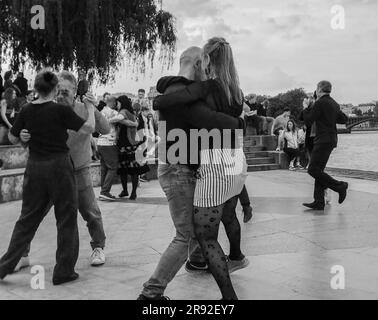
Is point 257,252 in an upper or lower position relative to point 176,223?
lower

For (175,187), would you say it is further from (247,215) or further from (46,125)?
(247,215)

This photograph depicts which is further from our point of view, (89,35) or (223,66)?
(89,35)

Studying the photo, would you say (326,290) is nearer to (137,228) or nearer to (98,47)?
(137,228)

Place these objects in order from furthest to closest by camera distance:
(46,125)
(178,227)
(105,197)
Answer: (105,197), (46,125), (178,227)

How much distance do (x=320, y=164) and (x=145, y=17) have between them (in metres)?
12.8

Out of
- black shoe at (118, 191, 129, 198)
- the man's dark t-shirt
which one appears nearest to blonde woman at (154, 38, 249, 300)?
the man's dark t-shirt

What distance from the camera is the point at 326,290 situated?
3.79 metres

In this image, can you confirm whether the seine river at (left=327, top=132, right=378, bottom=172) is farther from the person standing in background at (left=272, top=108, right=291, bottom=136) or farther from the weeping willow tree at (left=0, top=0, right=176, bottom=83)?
the weeping willow tree at (left=0, top=0, right=176, bottom=83)

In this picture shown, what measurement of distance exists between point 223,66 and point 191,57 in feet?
1.12

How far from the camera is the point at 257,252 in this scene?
4984 mm

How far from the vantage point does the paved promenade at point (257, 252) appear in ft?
12.6

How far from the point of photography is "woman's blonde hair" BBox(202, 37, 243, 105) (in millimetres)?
3320

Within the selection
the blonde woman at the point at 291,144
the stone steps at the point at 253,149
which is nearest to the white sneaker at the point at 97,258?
the blonde woman at the point at 291,144

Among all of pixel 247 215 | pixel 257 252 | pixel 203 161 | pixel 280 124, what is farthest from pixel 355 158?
pixel 203 161
